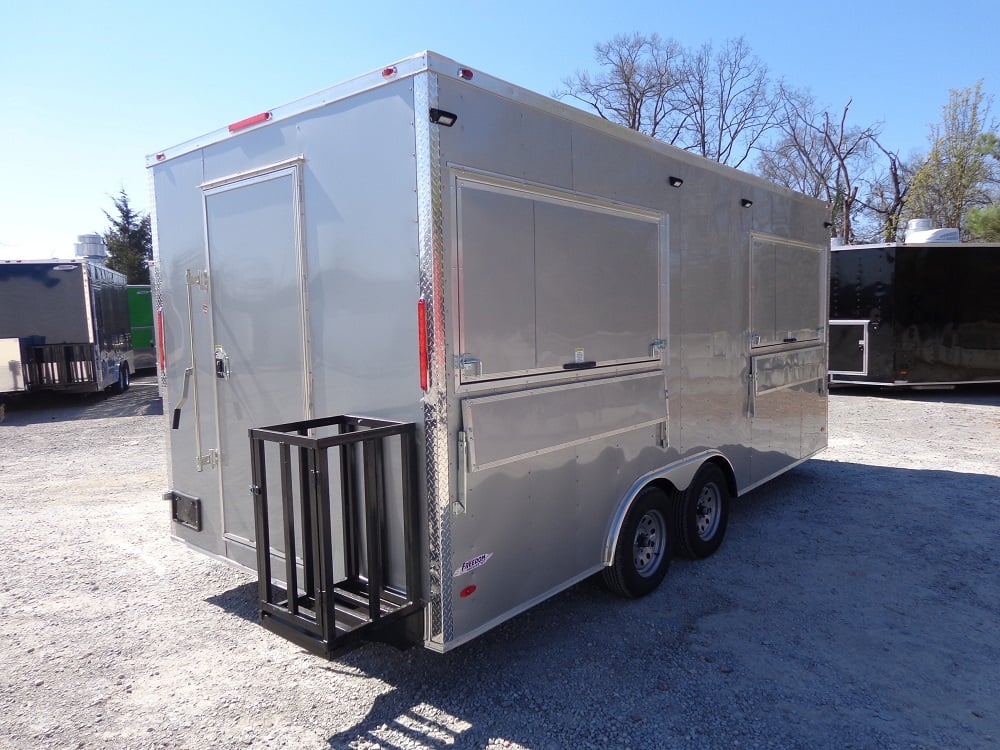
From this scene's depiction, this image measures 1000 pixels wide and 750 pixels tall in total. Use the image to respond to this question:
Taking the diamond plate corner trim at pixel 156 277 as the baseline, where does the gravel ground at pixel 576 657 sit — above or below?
below

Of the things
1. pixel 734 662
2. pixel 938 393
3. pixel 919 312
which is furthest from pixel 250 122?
pixel 938 393

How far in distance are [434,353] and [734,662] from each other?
2.17m

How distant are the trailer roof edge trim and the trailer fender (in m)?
1.95

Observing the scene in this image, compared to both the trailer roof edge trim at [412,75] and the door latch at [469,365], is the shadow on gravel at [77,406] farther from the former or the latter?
the door latch at [469,365]

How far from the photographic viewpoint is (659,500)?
4172 millimetres

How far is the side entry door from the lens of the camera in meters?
3.32

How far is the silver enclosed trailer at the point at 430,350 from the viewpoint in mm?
2795

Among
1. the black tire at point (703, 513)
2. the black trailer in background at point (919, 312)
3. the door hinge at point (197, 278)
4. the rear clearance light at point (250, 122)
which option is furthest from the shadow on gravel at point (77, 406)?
the black trailer in background at point (919, 312)

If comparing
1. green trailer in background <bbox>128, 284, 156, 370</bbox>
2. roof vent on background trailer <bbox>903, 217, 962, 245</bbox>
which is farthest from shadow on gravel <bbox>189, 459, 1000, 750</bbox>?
green trailer in background <bbox>128, 284, 156, 370</bbox>

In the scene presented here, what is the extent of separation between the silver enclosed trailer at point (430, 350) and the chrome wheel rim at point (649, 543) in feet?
0.05

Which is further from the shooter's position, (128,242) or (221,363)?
(128,242)

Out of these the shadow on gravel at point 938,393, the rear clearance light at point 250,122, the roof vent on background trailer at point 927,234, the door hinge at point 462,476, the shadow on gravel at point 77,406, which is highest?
the roof vent on background trailer at point 927,234

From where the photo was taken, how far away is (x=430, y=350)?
276cm

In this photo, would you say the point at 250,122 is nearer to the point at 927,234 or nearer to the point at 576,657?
the point at 576,657
